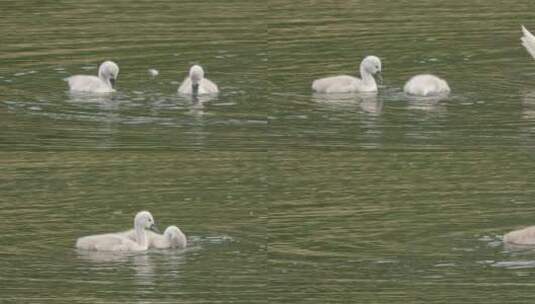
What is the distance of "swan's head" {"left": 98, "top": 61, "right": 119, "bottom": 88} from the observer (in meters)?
16.2

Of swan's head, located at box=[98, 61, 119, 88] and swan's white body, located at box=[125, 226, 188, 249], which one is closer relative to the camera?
swan's white body, located at box=[125, 226, 188, 249]

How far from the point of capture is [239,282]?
11.9m

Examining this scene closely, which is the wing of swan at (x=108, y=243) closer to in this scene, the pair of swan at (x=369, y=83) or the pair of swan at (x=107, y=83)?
the pair of swan at (x=107, y=83)

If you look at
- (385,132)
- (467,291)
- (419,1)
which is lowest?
(467,291)

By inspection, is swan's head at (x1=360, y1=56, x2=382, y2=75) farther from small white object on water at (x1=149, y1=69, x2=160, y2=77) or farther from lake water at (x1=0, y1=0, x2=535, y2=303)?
small white object on water at (x1=149, y1=69, x2=160, y2=77)

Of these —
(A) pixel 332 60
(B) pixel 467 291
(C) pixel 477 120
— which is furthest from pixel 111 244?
(A) pixel 332 60

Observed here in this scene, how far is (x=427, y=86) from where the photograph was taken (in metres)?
15.8

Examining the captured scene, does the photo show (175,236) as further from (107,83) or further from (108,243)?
(107,83)

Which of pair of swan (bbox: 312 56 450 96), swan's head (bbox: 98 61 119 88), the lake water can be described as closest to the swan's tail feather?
the lake water

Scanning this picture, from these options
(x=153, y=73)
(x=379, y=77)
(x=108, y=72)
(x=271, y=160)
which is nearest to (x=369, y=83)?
(x=379, y=77)

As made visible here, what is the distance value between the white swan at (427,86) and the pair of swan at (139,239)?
3.43 metres

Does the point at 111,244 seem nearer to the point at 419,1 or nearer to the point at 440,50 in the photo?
the point at 440,50

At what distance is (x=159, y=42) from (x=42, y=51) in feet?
2.91

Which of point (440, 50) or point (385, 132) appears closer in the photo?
point (385, 132)
